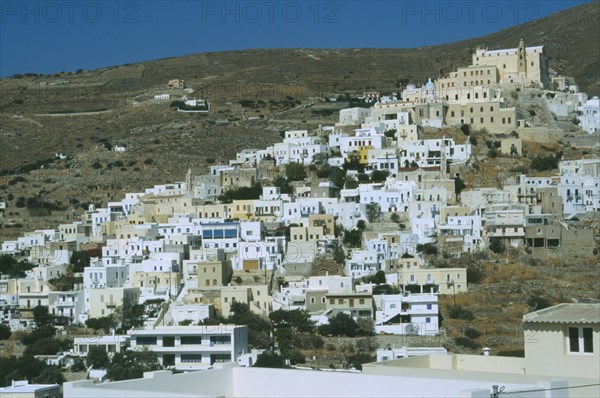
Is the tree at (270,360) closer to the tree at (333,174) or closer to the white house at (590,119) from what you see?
the tree at (333,174)

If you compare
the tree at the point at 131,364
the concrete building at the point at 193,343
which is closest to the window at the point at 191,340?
the concrete building at the point at 193,343

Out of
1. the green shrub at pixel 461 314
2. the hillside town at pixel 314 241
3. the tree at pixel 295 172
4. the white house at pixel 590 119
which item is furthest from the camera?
the white house at pixel 590 119

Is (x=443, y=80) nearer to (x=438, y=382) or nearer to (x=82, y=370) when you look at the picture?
(x=82, y=370)

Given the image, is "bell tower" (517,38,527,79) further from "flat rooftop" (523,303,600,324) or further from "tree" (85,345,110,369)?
"flat rooftop" (523,303,600,324)

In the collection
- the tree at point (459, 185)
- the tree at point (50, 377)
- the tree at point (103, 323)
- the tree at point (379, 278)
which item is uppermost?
the tree at point (459, 185)

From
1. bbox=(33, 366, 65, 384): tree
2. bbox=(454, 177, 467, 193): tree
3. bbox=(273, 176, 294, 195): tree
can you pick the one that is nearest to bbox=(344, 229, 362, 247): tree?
bbox=(454, 177, 467, 193): tree

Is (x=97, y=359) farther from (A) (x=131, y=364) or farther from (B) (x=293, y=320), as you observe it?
(B) (x=293, y=320)

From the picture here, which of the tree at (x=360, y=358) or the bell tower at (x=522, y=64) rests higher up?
the bell tower at (x=522, y=64)
